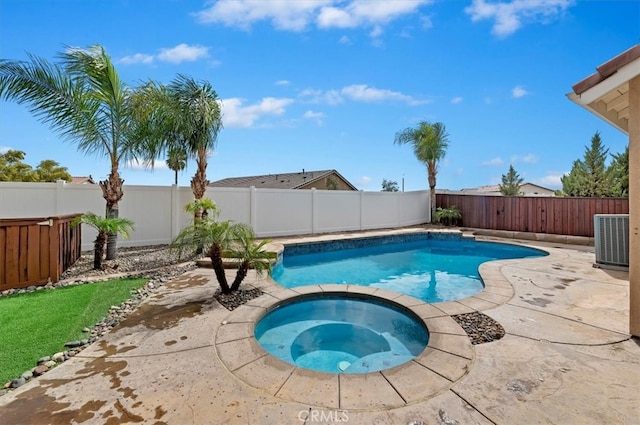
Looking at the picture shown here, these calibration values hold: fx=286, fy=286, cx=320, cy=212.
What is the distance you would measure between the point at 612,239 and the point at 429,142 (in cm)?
899

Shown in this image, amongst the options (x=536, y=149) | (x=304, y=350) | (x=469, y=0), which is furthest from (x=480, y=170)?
(x=304, y=350)

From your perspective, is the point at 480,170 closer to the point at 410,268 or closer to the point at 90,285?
the point at 410,268

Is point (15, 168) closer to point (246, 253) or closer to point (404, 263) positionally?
point (246, 253)

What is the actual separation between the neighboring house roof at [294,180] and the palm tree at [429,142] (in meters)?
9.63

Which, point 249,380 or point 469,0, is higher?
point 469,0

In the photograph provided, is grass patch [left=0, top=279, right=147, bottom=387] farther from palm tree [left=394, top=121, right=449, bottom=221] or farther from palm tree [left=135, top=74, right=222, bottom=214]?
palm tree [left=394, top=121, right=449, bottom=221]

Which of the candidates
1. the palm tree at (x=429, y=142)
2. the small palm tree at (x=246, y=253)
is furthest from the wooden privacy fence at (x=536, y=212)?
the small palm tree at (x=246, y=253)

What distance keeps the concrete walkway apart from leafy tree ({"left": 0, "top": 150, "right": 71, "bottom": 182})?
2050 cm

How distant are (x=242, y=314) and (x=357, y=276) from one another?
12.7 ft

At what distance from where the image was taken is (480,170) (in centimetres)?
3133

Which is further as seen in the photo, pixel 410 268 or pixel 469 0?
pixel 410 268

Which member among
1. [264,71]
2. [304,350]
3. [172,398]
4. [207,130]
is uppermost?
[264,71]

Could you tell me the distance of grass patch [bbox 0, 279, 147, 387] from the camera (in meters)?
2.91

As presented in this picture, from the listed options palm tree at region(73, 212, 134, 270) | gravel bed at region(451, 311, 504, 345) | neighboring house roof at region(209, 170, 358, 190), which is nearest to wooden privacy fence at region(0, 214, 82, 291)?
palm tree at region(73, 212, 134, 270)
